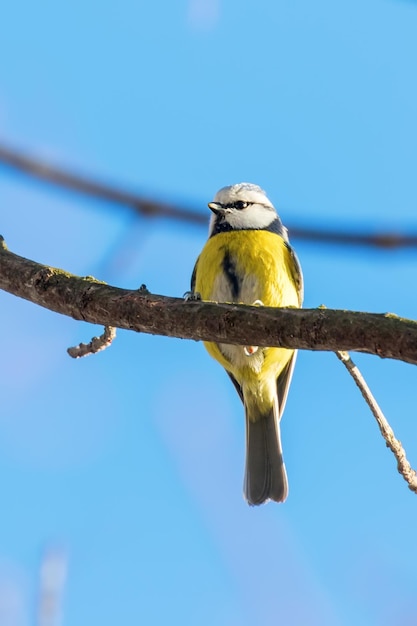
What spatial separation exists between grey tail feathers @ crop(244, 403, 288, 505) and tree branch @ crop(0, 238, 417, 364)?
2.29 metres

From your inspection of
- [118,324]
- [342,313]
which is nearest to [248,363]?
[118,324]

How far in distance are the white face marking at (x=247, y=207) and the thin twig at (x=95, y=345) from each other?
5.38ft

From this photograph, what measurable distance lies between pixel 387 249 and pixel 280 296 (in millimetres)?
3306

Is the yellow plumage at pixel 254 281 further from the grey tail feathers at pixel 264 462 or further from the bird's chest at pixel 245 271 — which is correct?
the grey tail feathers at pixel 264 462

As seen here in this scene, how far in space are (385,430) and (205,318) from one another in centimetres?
95

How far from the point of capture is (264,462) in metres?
4.64

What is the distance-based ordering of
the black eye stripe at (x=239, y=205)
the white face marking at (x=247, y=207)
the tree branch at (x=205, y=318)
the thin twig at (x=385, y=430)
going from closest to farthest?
the tree branch at (x=205, y=318), the thin twig at (x=385, y=430), the white face marking at (x=247, y=207), the black eye stripe at (x=239, y=205)

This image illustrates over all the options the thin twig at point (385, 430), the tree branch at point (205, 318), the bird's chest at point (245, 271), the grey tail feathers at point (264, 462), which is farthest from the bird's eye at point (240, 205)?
the tree branch at point (205, 318)

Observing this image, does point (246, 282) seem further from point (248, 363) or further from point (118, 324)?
point (118, 324)

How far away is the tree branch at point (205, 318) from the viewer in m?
2.03

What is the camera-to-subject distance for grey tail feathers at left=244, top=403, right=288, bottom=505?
454 centimetres

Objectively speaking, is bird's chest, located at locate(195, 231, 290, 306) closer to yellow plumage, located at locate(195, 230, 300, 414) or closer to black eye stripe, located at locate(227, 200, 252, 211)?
yellow plumage, located at locate(195, 230, 300, 414)

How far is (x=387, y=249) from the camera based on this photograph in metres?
0.90

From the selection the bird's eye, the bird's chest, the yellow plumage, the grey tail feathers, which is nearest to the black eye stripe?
the bird's eye
